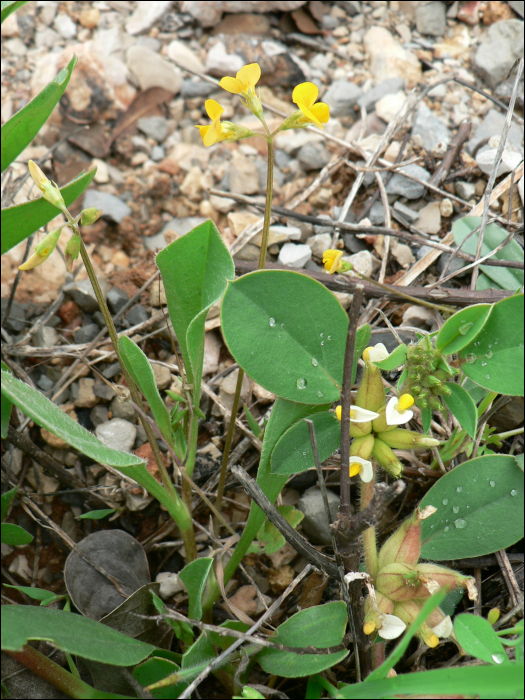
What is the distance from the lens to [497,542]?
126 cm

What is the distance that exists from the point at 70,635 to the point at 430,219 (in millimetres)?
1834

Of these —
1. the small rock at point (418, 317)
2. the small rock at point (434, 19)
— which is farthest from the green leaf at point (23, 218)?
the small rock at point (434, 19)

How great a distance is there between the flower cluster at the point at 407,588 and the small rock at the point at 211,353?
0.93 metres

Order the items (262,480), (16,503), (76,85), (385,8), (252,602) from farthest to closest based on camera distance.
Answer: (385,8), (76,85), (16,503), (252,602), (262,480)

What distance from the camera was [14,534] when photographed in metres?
1.35

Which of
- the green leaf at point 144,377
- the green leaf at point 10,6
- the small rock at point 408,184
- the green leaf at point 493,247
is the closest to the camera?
the green leaf at point 10,6

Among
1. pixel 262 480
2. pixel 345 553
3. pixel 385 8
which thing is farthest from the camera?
pixel 385 8

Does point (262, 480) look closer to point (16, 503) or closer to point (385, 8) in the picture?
point (16, 503)

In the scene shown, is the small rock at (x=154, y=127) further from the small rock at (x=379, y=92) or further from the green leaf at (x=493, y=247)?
the green leaf at (x=493, y=247)

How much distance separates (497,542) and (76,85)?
8.42ft

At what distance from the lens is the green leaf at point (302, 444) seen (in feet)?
4.17

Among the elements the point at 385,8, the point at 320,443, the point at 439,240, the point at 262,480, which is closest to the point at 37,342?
the point at 262,480

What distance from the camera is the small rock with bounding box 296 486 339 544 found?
5.47ft

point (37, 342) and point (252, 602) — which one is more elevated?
point (37, 342)
